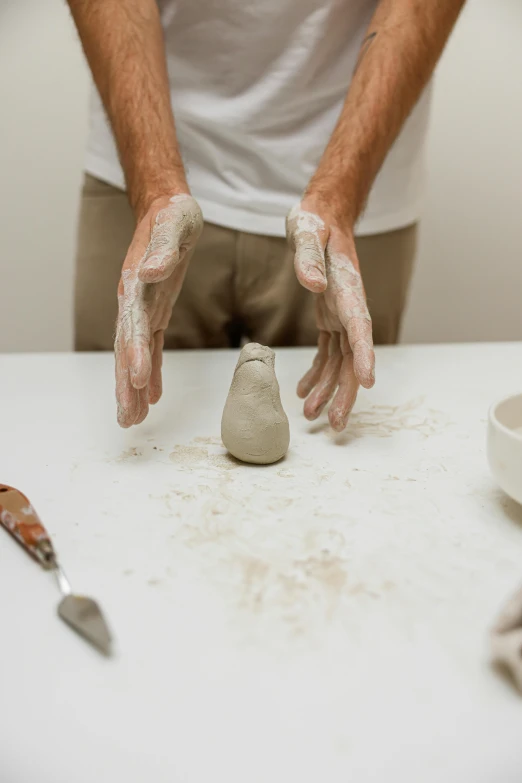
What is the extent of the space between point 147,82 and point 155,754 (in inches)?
40.7

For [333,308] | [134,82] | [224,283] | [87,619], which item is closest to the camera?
[87,619]

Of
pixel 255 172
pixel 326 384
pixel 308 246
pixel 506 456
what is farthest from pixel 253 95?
pixel 506 456

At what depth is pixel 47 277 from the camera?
2258 mm

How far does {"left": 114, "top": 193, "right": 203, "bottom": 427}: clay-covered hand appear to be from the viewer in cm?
85

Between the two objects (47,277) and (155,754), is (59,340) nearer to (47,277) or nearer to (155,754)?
(47,277)

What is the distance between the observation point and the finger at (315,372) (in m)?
1.05

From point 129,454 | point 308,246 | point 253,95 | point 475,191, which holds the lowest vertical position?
point 129,454

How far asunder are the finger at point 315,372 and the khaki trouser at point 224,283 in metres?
0.33

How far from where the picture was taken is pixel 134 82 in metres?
1.14

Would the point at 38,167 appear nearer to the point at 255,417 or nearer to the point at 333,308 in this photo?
the point at 333,308

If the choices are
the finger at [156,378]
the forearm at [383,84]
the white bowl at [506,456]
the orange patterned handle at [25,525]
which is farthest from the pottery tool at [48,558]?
the forearm at [383,84]

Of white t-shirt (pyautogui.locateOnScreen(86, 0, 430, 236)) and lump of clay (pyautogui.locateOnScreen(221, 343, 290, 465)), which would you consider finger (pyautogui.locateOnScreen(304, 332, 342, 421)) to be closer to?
lump of clay (pyautogui.locateOnScreen(221, 343, 290, 465))

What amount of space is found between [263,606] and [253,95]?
1012 millimetres

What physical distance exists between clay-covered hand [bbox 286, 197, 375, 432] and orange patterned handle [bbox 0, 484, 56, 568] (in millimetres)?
406
